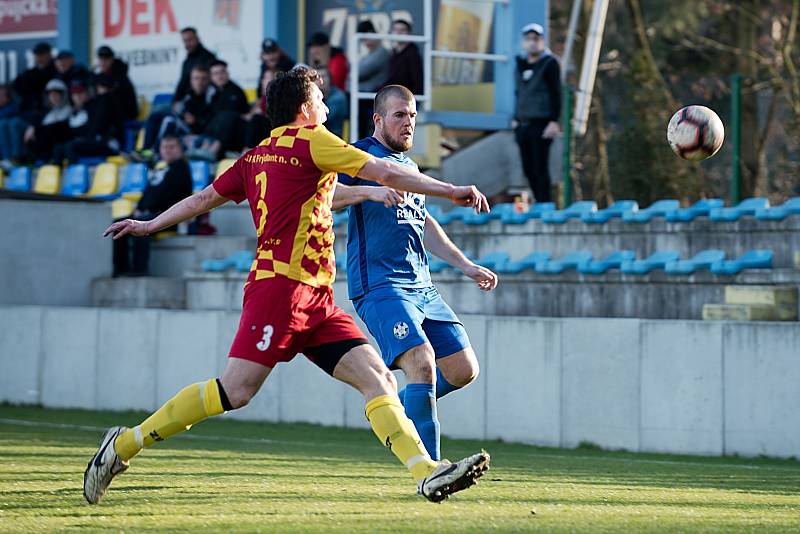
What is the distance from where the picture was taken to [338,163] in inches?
271

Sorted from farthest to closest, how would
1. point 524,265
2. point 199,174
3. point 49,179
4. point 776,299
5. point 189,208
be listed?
point 49,179 → point 199,174 → point 524,265 → point 776,299 → point 189,208

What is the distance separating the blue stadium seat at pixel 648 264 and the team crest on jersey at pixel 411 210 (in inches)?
206

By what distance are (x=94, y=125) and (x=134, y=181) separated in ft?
4.75

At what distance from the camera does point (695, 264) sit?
508 inches

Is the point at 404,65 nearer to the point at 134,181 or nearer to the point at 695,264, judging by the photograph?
the point at 134,181

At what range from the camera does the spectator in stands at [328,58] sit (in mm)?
17734

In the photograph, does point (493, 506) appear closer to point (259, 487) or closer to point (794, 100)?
point (259, 487)

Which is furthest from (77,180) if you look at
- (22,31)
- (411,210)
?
(411,210)

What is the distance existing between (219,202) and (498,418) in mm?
5928

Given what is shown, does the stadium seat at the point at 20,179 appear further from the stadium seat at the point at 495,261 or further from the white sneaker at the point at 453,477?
the white sneaker at the point at 453,477

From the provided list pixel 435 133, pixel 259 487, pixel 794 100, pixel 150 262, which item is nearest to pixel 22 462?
pixel 259 487

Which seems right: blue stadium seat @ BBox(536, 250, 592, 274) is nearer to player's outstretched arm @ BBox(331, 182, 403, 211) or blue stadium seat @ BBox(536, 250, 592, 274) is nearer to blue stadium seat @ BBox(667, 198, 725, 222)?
blue stadium seat @ BBox(667, 198, 725, 222)

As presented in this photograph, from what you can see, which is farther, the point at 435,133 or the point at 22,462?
the point at 435,133

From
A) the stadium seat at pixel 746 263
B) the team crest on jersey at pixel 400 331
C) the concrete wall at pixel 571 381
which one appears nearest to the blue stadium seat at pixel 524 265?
the concrete wall at pixel 571 381
